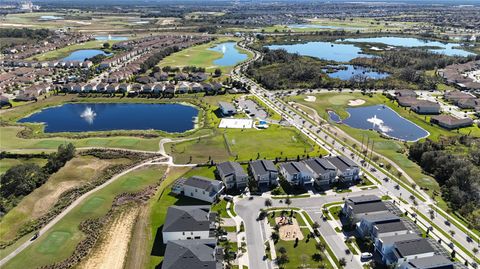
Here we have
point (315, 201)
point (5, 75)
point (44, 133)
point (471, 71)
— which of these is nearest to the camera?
point (315, 201)

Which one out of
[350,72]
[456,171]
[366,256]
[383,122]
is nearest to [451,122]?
[383,122]

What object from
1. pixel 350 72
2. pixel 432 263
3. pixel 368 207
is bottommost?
pixel 432 263

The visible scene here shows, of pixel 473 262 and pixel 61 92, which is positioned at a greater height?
pixel 61 92

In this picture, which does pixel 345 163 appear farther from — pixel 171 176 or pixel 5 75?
pixel 5 75

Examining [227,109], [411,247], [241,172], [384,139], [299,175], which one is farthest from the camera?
[227,109]

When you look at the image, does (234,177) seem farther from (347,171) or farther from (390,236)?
(390,236)

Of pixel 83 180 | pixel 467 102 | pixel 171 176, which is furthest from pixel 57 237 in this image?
pixel 467 102

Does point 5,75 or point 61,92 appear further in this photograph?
point 5,75
